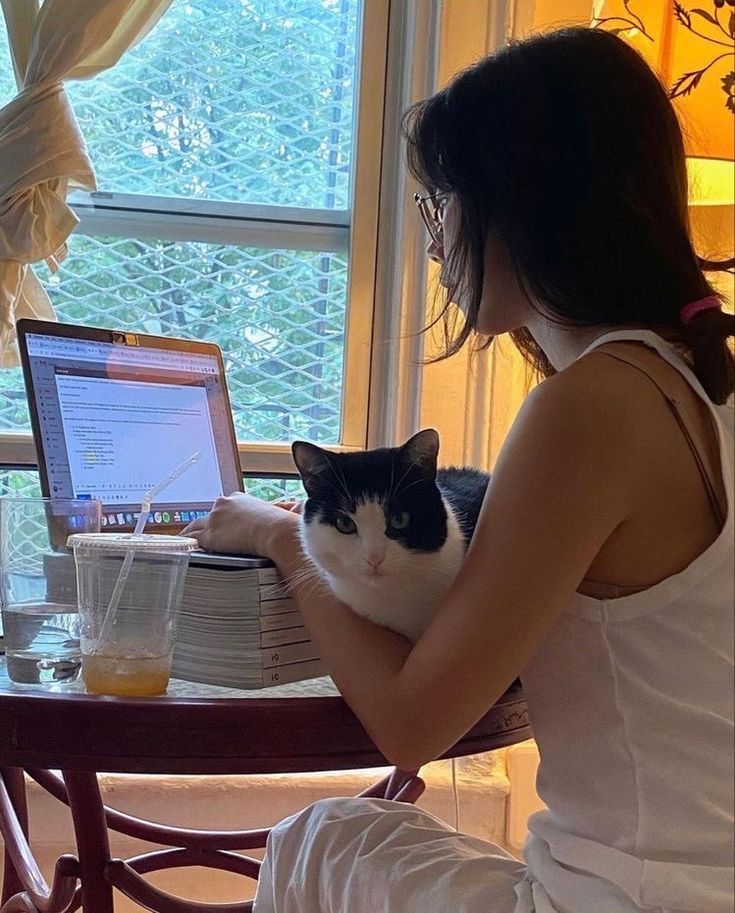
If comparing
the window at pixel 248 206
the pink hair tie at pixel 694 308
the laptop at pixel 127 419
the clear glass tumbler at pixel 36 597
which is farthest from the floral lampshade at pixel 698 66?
the clear glass tumbler at pixel 36 597

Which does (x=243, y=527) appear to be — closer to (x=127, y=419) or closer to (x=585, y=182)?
(x=127, y=419)

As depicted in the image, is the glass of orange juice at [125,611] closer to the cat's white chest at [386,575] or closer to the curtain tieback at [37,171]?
the cat's white chest at [386,575]

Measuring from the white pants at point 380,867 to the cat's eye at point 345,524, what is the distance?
237mm

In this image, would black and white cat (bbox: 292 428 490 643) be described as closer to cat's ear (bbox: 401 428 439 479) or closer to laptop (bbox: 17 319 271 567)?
cat's ear (bbox: 401 428 439 479)

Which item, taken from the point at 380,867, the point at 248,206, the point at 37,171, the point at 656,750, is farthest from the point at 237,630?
the point at 248,206

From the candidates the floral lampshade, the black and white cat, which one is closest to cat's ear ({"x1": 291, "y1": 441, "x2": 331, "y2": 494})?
the black and white cat

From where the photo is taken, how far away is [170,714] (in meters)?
0.73

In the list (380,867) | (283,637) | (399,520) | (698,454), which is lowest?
(380,867)

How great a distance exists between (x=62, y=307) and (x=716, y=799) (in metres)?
1.34

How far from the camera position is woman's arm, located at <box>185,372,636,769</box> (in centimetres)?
69

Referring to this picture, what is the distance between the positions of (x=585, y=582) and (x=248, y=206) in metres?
1.17

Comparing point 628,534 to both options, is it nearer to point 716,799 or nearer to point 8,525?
point 716,799

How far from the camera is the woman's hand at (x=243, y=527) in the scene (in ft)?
3.04

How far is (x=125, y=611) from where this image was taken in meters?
0.81
